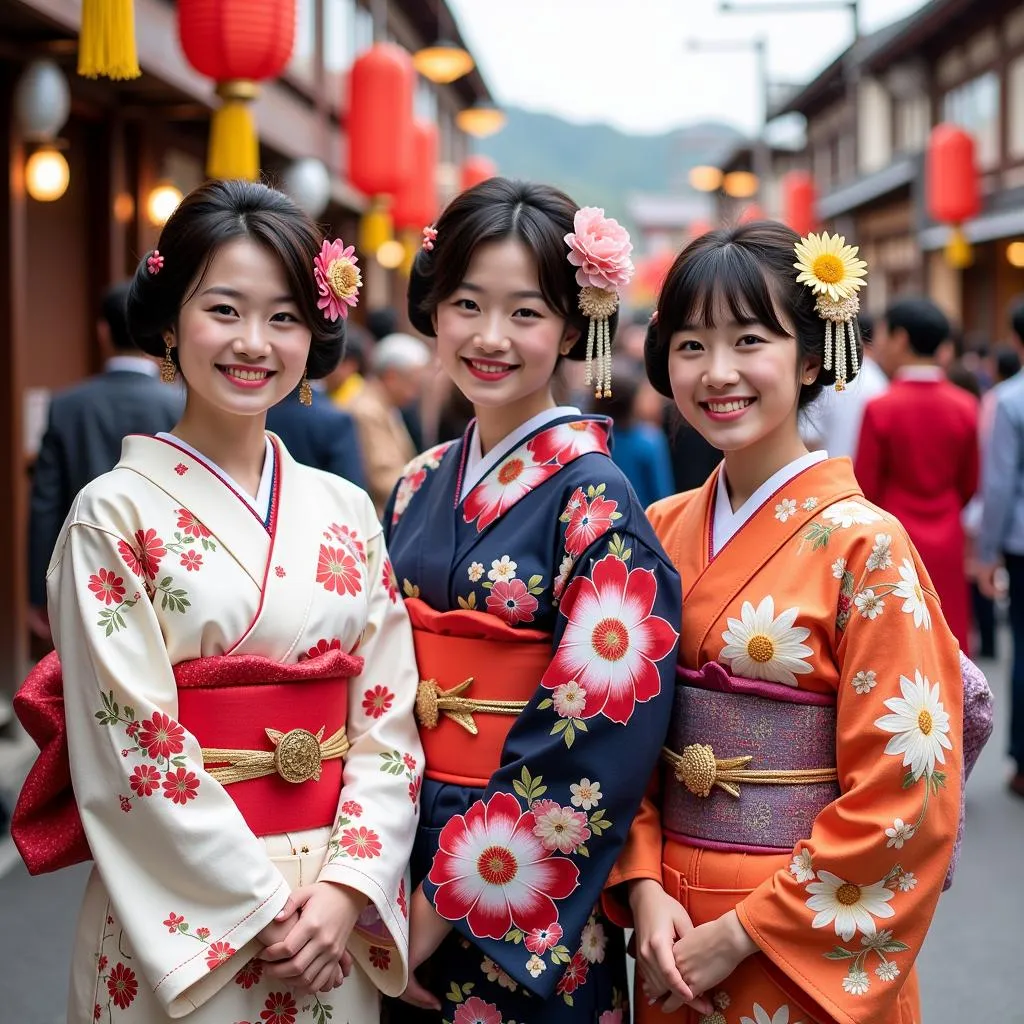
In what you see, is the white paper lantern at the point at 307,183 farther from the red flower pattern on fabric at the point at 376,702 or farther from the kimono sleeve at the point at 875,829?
the kimono sleeve at the point at 875,829

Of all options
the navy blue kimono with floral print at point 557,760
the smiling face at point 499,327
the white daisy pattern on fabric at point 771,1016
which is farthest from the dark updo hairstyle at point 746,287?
the white daisy pattern on fabric at point 771,1016

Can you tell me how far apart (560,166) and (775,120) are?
6636cm

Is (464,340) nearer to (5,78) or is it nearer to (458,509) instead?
(458,509)

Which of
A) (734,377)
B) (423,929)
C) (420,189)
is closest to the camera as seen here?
(734,377)

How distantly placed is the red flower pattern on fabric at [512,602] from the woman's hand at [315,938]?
23.3 inches

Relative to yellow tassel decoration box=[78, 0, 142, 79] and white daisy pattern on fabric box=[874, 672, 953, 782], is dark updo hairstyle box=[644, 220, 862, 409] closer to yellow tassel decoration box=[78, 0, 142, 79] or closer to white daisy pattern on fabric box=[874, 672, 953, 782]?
white daisy pattern on fabric box=[874, 672, 953, 782]

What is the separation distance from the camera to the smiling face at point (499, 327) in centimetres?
254

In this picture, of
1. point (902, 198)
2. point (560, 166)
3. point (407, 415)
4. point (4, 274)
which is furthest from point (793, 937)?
point (560, 166)

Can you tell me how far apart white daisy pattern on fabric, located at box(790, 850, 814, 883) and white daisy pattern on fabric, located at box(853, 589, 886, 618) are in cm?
43

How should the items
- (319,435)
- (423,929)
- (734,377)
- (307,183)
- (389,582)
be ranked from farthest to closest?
(307,183) → (319,435) → (389,582) → (423,929) → (734,377)

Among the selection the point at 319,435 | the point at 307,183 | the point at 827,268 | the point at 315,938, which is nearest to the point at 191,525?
the point at 315,938

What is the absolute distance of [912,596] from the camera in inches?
87.2

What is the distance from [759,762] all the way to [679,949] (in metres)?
0.36

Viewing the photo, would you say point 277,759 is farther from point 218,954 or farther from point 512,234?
point 512,234
